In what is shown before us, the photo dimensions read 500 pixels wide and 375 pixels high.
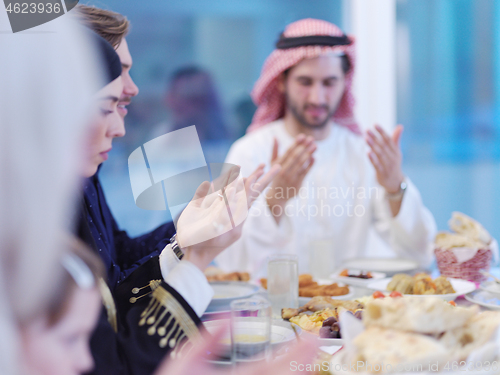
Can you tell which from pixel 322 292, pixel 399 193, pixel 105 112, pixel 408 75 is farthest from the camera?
pixel 408 75

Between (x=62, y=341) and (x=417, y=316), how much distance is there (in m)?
0.41

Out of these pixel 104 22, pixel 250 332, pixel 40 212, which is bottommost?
pixel 250 332

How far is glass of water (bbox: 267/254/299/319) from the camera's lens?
3.80ft

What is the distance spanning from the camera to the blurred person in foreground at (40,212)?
0.47 m

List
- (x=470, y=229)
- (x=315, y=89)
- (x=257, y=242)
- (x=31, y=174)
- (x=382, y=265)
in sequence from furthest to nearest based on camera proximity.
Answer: (x=315, y=89)
(x=257, y=242)
(x=382, y=265)
(x=470, y=229)
(x=31, y=174)

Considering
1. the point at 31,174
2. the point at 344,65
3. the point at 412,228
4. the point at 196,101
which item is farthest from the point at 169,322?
the point at 196,101

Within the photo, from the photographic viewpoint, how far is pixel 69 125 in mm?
515

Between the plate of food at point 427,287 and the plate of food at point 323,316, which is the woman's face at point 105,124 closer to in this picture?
the plate of food at point 323,316

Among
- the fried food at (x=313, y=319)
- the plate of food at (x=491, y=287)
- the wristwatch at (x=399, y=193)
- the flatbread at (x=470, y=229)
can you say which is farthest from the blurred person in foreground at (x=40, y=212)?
the wristwatch at (x=399, y=193)

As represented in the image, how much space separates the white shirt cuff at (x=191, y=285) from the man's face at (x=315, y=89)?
1.81 meters

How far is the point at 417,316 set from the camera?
0.56 meters

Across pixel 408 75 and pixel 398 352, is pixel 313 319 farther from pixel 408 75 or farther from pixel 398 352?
pixel 408 75

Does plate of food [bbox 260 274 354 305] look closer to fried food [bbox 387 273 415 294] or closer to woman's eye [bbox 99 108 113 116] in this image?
fried food [bbox 387 273 415 294]

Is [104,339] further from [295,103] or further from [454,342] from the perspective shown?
[295,103]
